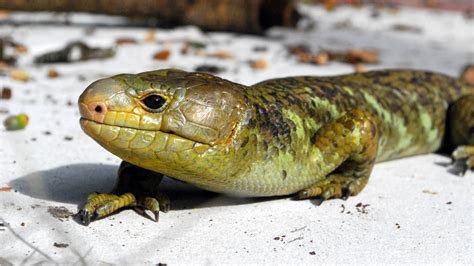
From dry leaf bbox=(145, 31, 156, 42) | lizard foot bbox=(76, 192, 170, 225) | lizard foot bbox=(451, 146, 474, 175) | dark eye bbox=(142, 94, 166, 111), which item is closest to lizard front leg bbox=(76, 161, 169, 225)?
lizard foot bbox=(76, 192, 170, 225)

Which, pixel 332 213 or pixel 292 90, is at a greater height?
pixel 292 90

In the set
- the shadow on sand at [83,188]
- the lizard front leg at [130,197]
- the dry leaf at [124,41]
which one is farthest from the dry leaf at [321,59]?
the lizard front leg at [130,197]

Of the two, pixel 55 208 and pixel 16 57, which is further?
pixel 16 57

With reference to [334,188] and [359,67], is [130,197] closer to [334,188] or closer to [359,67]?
[334,188]

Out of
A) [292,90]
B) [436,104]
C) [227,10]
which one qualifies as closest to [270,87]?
[292,90]

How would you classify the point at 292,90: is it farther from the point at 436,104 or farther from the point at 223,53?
the point at 223,53

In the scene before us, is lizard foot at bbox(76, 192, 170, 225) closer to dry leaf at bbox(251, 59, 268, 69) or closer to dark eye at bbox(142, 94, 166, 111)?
dark eye at bbox(142, 94, 166, 111)

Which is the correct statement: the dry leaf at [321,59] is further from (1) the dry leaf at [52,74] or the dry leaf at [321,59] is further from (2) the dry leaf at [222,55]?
(1) the dry leaf at [52,74]

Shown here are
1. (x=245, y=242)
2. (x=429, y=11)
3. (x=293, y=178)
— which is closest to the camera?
(x=245, y=242)

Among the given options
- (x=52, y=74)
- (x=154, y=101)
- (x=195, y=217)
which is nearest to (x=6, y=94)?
(x=52, y=74)
